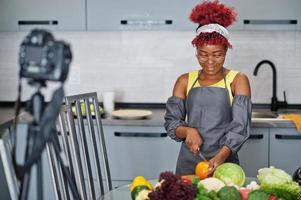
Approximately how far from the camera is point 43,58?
0.56m

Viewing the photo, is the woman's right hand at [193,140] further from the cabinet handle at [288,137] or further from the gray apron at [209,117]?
the cabinet handle at [288,137]

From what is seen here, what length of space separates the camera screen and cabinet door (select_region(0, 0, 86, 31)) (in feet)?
7.46

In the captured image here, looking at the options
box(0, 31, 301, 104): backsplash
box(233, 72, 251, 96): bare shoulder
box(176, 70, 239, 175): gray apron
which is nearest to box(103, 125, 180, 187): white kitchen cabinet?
box(0, 31, 301, 104): backsplash

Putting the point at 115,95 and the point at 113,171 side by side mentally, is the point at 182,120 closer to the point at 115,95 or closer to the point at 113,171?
the point at 113,171

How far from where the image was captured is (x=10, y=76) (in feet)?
10.5

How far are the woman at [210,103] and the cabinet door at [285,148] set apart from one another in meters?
0.68

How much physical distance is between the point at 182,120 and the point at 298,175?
0.66 m

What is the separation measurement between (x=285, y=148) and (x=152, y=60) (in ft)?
3.57

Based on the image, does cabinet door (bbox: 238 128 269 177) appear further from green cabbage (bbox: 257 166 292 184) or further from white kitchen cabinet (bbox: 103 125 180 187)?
green cabbage (bbox: 257 166 292 184)

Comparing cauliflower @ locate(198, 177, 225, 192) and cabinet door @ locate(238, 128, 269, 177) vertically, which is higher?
cauliflower @ locate(198, 177, 225, 192)

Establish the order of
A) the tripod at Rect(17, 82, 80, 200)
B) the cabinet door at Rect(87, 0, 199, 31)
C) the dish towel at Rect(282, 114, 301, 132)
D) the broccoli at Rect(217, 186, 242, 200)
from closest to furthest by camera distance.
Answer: the tripod at Rect(17, 82, 80, 200) < the broccoli at Rect(217, 186, 242, 200) < the dish towel at Rect(282, 114, 301, 132) < the cabinet door at Rect(87, 0, 199, 31)

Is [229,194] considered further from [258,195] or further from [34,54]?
[34,54]

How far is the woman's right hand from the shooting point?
1.79 meters

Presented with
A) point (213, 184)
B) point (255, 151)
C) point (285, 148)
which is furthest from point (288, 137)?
point (213, 184)
